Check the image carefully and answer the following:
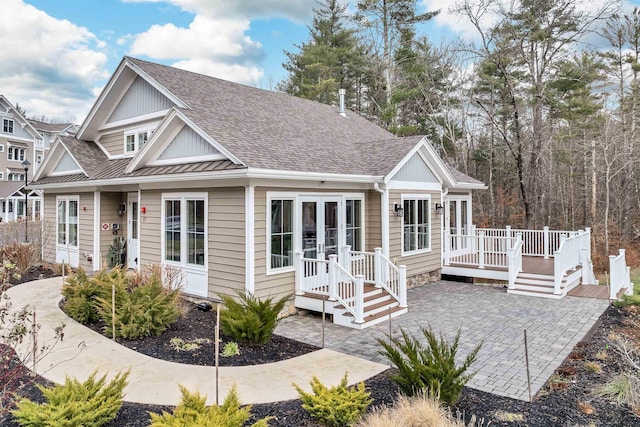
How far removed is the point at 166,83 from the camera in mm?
10250

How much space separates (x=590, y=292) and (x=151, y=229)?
11346 millimetres

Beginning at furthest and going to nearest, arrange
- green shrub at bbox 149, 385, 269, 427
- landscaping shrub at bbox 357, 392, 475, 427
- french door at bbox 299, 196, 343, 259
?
1. french door at bbox 299, 196, 343, 259
2. landscaping shrub at bbox 357, 392, 475, 427
3. green shrub at bbox 149, 385, 269, 427

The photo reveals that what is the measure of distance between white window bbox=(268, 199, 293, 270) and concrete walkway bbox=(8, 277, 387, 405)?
→ 8.23 feet

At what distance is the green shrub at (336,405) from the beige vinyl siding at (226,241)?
3.97 meters

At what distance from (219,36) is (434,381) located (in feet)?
66.2

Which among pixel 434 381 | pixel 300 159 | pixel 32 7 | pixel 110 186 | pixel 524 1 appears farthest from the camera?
pixel 524 1

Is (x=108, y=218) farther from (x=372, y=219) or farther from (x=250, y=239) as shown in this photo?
(x=372, y=219)

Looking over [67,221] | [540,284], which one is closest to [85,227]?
[67,221]

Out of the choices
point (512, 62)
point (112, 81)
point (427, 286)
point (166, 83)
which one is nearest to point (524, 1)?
point (512, 62)

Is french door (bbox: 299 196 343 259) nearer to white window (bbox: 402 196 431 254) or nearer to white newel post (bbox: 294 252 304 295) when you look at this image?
white newel post (bbox: 294 252 304 295)

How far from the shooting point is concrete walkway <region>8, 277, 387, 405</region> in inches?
182

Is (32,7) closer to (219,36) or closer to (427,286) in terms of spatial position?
(219,36)

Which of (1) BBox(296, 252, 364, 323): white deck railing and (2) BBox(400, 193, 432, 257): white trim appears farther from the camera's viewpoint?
(2) BBox(400, 193, 432, 257): white trim

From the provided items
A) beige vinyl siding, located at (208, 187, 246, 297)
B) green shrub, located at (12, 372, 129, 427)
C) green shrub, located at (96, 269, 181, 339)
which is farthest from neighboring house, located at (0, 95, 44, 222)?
green shrub, located at (12, 372, 129, 427)
